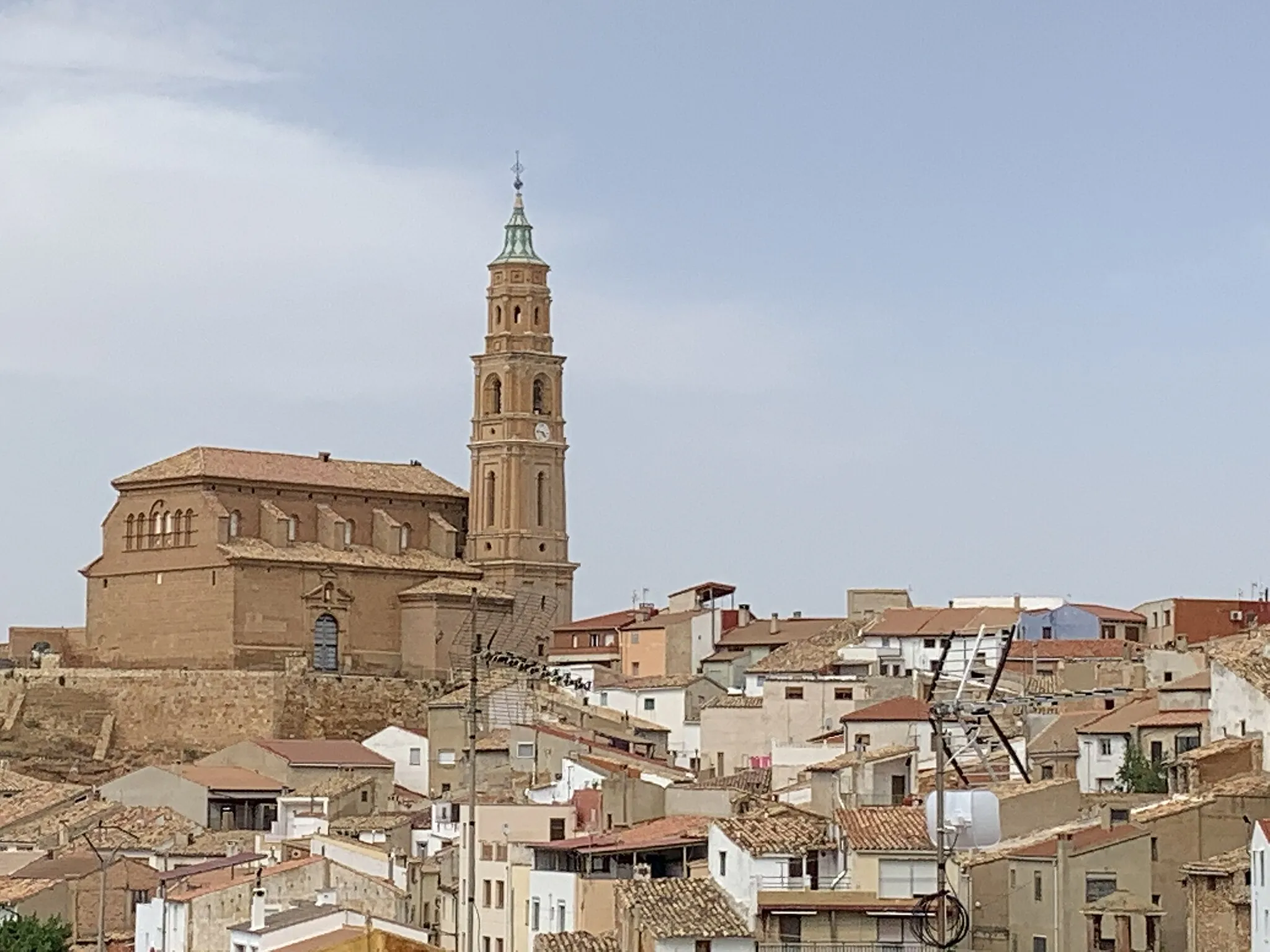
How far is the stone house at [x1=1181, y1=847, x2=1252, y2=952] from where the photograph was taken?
46.1 metres

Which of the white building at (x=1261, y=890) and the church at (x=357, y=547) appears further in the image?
the church at (x=357, y=547)

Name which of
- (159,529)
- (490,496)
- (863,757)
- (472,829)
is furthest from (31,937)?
(490,496)

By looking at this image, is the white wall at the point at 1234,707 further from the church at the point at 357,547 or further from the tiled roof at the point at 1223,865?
the church at the point at 357,547

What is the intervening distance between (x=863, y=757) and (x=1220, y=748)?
28.4ft

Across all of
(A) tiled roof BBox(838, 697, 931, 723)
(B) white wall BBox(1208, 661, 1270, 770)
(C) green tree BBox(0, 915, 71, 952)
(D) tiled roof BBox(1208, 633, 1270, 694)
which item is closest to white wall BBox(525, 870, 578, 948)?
(C) green tree BBox(0, 915, 71, 952)

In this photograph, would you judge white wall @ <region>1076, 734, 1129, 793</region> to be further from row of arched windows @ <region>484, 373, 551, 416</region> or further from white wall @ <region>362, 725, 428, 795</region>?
row of arched windows @ <region>484, 373, 551, 416</region>

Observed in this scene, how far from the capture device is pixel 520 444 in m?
112

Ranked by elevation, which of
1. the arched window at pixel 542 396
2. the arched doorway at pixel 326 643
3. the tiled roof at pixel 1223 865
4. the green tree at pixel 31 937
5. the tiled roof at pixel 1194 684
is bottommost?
the green tree at pixel 31 937

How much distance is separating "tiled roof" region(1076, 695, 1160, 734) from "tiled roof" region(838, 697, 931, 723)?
4260 mm

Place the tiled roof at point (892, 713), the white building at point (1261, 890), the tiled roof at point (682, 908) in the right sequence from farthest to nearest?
the tiled roof at point (892, 713)
the tiled roof at point (682, 908)
the white building at point (1261, 890)

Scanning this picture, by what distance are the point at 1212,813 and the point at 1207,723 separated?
12.9m

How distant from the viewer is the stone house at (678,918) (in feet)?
156

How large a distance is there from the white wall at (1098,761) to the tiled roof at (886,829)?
15.2m

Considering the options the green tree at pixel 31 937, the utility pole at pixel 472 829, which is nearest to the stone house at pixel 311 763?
the green tree at pixel 31 937
